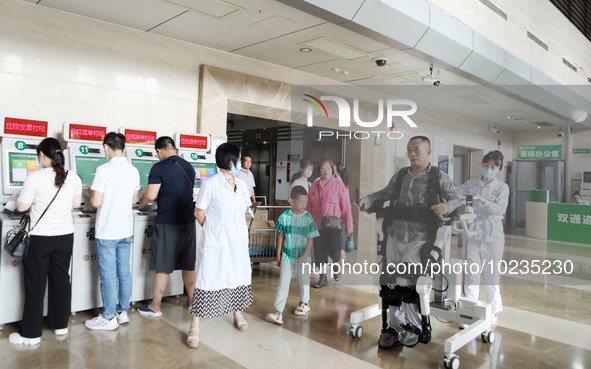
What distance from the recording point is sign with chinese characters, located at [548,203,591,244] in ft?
13.5

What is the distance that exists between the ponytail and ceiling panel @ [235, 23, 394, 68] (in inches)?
115

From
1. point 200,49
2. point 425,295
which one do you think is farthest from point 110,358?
point 200,49

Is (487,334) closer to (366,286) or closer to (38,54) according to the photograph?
(366,286)

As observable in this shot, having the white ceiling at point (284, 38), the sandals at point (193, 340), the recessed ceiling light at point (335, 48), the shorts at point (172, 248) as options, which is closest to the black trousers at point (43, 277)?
the shorts at point (172, 248)

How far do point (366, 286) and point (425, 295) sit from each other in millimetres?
2136

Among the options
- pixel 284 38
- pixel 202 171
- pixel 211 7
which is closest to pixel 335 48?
pixel 284 38

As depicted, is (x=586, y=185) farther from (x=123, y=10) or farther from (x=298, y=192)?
(x=123, y=10)

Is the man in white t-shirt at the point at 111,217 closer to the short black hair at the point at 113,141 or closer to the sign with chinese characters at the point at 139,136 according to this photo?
the short black hair at the point at 113,141

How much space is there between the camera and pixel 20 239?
9.91ft

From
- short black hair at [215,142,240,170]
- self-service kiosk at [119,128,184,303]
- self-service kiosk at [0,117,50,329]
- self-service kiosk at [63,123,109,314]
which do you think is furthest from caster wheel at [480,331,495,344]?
self-service kiosk at [0,117,50,329]

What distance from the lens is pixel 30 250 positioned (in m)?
3.07

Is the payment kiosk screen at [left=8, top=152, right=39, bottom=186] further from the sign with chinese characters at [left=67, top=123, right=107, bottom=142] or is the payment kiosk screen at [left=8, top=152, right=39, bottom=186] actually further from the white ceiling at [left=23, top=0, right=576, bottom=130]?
the white ceiling at [left=23, top=0, right=576, bottom=130]

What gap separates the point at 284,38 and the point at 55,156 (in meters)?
2.99

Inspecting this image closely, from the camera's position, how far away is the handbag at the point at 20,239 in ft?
9.89
